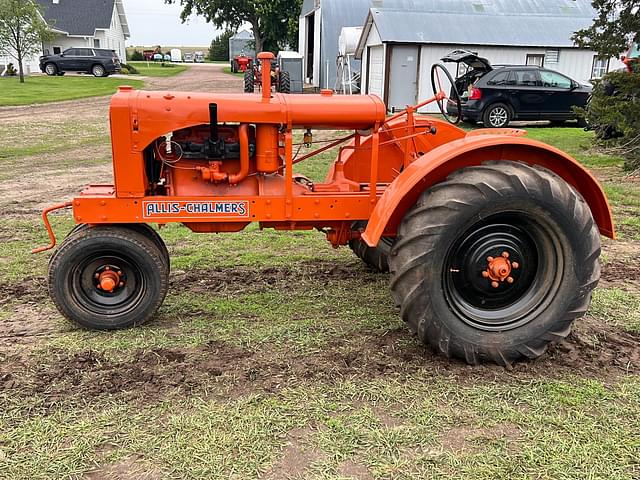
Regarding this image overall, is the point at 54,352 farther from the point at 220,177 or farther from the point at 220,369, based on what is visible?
the point at 220,177

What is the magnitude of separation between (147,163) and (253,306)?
4.20 ft

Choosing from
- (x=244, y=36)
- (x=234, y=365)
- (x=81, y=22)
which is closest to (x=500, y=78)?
(x=234, y=365)

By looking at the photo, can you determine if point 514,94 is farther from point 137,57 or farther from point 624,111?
point 137,57

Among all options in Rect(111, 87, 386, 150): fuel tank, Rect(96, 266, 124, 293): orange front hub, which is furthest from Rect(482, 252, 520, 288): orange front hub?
Rect(96, 266, 124, 293): orange front hub

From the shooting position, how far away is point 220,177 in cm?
382

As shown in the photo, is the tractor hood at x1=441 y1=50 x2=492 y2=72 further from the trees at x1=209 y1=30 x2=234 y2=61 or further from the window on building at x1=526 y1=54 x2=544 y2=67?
the trees at x1=209 y1=30 x2=234 y2=61

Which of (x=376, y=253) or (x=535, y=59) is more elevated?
(x=535, y=59)

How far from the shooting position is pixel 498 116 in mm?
15695

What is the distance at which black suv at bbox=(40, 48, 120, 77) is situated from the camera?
122ft

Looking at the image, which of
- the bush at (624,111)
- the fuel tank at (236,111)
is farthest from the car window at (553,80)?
the fuel tank at (236,111)

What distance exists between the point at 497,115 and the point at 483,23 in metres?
7.27

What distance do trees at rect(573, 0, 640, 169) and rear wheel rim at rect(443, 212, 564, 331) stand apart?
23.2 feet

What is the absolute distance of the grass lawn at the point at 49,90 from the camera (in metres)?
22.8

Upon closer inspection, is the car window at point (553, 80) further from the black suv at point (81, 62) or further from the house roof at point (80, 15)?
the house roof at point (80, 15)
